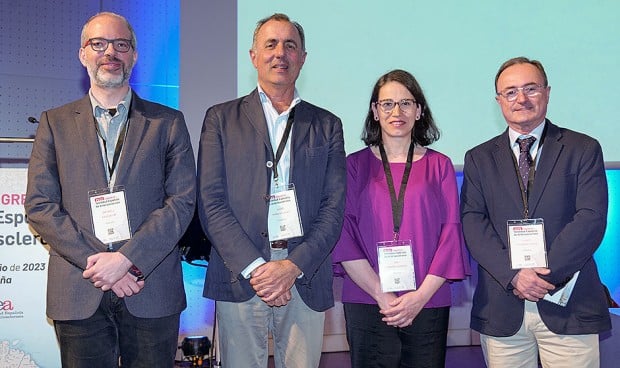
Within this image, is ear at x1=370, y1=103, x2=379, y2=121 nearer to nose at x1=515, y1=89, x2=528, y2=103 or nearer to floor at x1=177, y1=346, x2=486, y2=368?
nose at x1=515, y1=89, x2=528, y2=103

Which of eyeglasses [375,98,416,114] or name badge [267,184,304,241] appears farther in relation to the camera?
eyeglasses [375,98,416,114]

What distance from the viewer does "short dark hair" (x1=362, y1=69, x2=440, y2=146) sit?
2736 mm

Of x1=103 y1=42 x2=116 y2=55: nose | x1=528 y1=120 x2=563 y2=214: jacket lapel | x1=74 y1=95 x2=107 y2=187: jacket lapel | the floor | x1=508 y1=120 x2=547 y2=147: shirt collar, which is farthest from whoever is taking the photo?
the floor

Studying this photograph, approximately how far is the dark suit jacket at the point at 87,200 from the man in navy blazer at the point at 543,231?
1.23m

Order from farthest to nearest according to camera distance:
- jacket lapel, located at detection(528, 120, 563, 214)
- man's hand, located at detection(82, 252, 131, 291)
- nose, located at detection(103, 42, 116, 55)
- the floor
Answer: the floor, jacket lapel, located at detection(528, 120, 563, 214), nose, located at detection(103, 42, 116, 55), man's hand, located at detection(82, 252, 131, 291)

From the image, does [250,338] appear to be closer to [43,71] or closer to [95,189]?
[95,189]

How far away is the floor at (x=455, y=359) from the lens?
477 centimetres

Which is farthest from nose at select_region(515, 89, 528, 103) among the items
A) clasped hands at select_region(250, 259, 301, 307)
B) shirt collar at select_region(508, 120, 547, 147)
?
clasped hands at select_region(250, 259, 301, 307)

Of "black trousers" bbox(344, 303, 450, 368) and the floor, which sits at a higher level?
"black trousers" bbox(344, 303, 450, 368)

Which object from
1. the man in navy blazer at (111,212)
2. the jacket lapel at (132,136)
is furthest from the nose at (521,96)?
the jacket lapel at (132,136)

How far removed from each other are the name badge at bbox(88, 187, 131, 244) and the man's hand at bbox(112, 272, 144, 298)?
0.15 metres

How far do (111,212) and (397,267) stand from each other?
1129 mm

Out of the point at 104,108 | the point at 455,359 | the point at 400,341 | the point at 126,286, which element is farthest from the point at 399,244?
the point at 455,359

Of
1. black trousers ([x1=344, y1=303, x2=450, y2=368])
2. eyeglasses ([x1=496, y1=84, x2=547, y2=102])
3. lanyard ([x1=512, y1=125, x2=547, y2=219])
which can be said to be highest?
eyeglasses ([x1=496, y1=84, x2=547, y2=102])
